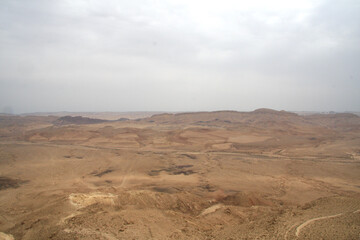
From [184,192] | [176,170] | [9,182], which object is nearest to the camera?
[184,192]

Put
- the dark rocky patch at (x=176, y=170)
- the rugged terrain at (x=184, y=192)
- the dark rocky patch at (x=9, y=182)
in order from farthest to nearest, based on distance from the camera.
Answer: the dark rocky patch at (x=176, y=170) → the dark rocky patch at (x=9, y=182) → the rugged terrain at (x=184, y=192)

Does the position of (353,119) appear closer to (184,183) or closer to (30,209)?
(184,183)

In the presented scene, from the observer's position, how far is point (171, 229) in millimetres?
7691

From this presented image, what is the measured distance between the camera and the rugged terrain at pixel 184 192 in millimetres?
7461

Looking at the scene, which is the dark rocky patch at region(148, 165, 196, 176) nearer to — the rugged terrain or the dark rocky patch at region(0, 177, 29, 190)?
the rugged terrain

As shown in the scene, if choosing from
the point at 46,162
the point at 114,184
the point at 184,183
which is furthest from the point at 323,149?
the point at 46,162

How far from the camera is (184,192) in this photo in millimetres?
12227

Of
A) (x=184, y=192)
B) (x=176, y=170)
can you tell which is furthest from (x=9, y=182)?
(x=184, y=192)

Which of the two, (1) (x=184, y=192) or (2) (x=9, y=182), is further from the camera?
(2) (x=9, y=182)

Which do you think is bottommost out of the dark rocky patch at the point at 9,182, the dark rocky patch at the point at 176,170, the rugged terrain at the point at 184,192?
the dark rocky patch at the point at 9,182

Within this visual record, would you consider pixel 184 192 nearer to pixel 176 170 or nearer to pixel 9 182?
pixel 176 170

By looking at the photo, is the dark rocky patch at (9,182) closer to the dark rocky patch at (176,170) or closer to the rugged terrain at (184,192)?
the rugged terrain at (184,192)

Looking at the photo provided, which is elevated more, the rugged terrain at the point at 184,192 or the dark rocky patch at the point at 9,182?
the rugged terrain at the point at 184,192

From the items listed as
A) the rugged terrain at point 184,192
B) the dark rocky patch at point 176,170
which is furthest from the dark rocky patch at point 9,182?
the dark rocky patch at point 176,170
